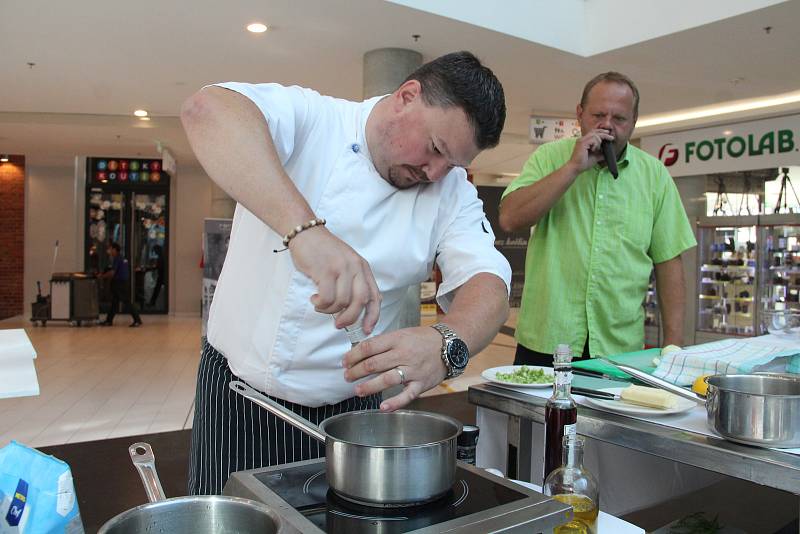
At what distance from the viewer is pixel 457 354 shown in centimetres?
108

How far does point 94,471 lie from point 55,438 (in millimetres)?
863

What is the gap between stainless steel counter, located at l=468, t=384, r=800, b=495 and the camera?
44.5 inches

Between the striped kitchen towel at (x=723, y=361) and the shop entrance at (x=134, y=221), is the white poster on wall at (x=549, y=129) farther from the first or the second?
the shop entrance at (x=134, y=221)

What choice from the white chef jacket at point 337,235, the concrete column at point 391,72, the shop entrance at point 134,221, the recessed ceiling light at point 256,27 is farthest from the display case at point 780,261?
the shop entrance at point 134,221

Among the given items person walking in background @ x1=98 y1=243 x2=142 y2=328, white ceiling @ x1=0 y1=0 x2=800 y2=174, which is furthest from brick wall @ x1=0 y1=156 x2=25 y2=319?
white ceiling @ x1=0 y1=0 x2=800 y2=174

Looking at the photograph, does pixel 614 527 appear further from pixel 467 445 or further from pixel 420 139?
pixel 420 139

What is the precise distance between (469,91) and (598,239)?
4.05 feet

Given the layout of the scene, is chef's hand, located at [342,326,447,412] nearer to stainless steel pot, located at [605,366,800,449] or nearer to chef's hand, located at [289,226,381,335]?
chef's hand, located at [289,226,381,335]

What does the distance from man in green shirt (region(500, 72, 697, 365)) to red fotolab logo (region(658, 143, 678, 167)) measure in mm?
Result: 6794

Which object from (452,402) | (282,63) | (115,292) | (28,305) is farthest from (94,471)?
(28,305)

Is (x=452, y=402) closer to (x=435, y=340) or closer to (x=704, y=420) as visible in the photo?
(x=704, y=420)

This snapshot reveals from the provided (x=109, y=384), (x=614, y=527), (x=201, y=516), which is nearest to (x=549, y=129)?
(x=109, y=384)

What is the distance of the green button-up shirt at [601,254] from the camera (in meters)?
2.21

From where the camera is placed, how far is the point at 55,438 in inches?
176
